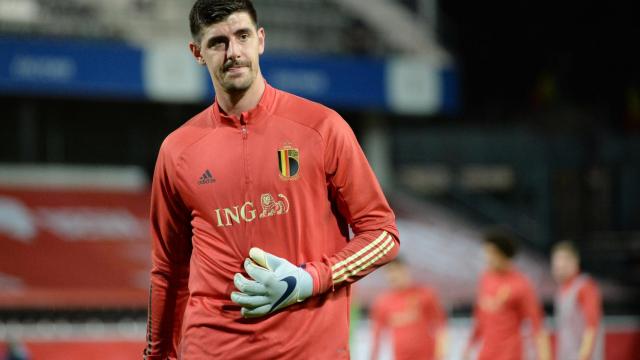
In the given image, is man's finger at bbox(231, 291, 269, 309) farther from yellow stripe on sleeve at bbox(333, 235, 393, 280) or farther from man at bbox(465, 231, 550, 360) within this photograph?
man at bbox(465, 231, 550, 360)

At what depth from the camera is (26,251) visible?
11906 mm

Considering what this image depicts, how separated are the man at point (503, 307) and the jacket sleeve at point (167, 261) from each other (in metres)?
4.91

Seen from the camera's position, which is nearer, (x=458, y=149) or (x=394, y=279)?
(x=394, y=279)

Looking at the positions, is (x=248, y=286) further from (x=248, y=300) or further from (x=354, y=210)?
(x=354, y=210)

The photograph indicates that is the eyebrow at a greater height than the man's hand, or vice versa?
the eyebrow

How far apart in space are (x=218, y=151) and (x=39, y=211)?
1082 centimetres

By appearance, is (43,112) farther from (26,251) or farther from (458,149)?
(458,149)

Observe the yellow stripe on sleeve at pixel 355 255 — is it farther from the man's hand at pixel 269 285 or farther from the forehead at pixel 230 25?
the forehead at pixel 230 25

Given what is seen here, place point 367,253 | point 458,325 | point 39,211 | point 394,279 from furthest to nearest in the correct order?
point 39,211
point 458,325
point 394,279
point 367,253

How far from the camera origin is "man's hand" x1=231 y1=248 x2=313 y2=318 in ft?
7.59

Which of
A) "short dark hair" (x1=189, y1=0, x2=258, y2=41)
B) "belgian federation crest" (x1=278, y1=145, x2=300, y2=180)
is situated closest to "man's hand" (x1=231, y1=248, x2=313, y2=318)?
"belgian federation crest" (x1=278, y1=145, x2=300, y2=180)

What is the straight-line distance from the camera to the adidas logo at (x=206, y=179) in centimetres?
249

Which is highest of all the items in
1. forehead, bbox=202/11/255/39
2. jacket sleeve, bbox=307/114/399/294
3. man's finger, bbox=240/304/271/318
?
forehead, bbox=202/11/255/39

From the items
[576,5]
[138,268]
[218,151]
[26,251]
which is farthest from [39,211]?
[218,151]
